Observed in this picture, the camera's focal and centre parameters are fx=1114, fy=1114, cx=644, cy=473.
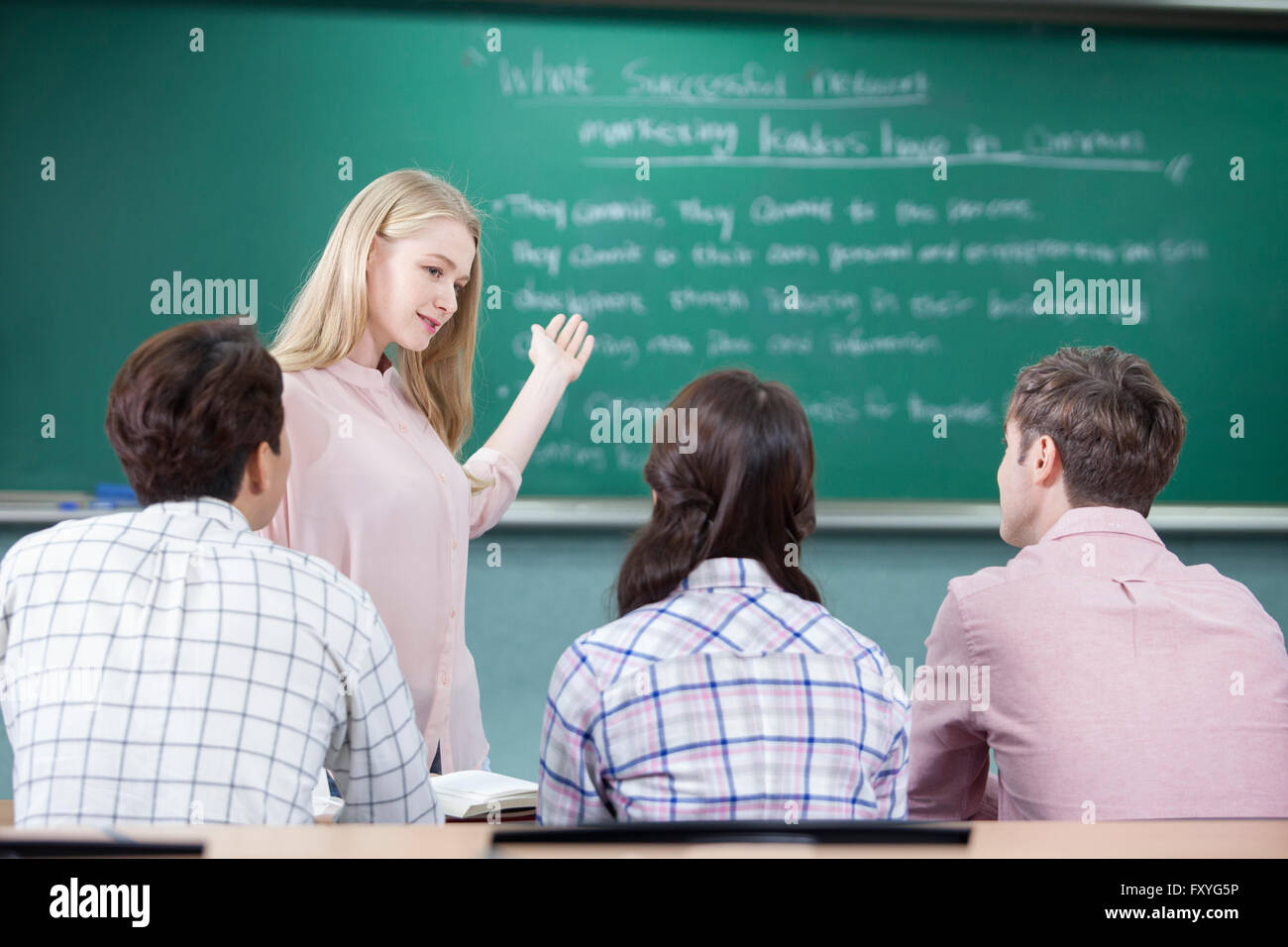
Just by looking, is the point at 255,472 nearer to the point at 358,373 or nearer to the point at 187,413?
the point at 187,413

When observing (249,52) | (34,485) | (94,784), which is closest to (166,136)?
(249,52)

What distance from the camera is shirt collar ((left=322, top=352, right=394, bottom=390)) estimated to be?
6.47ft

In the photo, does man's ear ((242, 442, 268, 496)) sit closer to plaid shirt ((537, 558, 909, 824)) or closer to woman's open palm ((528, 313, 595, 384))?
plaid shirt ((537, 558, 909, 824))

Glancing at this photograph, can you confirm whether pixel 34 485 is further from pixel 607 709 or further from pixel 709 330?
pixel 607 709

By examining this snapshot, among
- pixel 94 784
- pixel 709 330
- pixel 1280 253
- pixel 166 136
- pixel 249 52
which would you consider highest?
pixel 249 52

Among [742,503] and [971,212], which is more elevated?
[971,212]

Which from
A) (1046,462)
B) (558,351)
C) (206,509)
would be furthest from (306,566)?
(558,351)

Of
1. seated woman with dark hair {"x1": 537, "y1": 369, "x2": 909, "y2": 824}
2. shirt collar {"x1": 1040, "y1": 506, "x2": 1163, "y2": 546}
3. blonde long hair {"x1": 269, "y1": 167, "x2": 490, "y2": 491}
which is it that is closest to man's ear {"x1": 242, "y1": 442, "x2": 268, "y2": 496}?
seated woman with dark hair {"x1": 537, "y1": 369, "x2": 909, "y2": 824}

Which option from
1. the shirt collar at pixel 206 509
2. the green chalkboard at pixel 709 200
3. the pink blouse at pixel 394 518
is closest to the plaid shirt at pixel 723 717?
the shirt collar at pixel 206 509

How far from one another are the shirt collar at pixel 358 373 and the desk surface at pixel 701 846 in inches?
44.4

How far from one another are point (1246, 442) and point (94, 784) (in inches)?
122

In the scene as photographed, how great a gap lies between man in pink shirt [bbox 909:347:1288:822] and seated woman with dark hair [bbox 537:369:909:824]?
0.76ft

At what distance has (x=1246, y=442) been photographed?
10.4 ft
